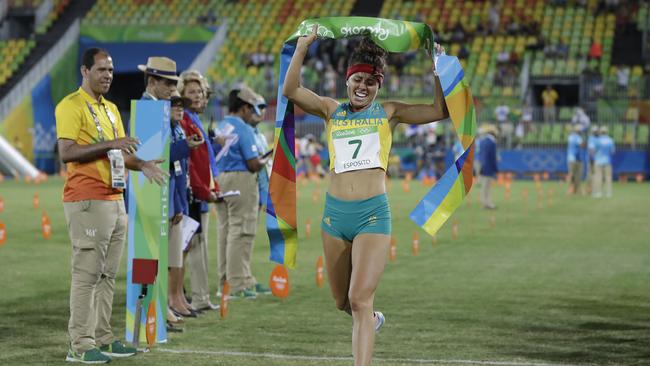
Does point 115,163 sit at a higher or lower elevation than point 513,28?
lower

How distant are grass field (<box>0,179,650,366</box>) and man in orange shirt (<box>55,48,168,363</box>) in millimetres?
543

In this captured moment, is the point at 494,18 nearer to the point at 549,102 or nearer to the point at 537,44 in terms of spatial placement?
the point at 537,44

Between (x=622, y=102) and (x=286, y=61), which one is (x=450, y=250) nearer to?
(x=286, y=61)

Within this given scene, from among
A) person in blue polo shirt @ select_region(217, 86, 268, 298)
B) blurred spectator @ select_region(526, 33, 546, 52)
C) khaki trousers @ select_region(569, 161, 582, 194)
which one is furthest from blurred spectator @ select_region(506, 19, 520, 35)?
person in blue polo shirt @ select_region(217, 86, 268, 298)

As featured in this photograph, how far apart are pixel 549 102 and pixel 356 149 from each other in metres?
36.8

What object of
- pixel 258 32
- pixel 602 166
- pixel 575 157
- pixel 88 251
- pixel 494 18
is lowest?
pixel 88 251

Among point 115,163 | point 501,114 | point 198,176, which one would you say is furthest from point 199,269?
A: point 501,114

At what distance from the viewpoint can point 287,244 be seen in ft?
27.1

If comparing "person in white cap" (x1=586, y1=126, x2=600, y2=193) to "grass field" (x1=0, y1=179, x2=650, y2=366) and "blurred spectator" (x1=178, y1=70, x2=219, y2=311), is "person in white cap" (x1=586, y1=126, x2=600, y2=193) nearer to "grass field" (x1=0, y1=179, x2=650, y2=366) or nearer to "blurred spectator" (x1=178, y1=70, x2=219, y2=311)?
"grass field" (x1=0, y1=179, x2=650, y2=366)

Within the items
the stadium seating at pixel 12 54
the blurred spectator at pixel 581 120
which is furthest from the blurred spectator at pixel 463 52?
the stadium seating at pixel 12 54

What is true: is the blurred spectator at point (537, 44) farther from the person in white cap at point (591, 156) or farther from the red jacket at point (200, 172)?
the red jacket at point (200, 172)

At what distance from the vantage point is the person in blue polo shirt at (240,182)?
12.5 meters

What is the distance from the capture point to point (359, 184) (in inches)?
305

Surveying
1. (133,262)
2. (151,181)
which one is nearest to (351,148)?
(151,181)
